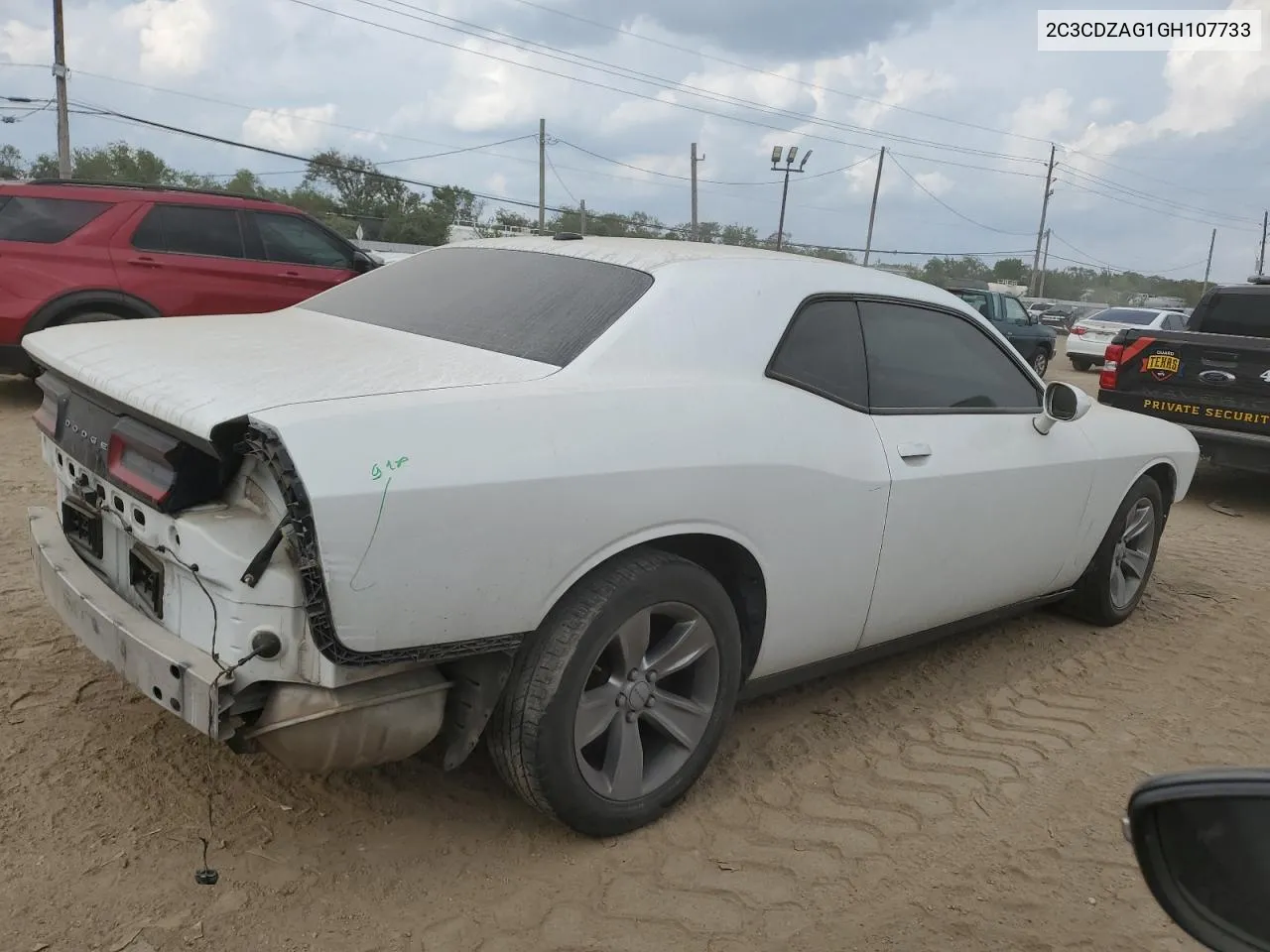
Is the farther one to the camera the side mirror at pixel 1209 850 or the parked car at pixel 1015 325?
the parked car at pixel 1015 325

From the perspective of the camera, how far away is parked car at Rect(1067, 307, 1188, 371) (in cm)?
2298

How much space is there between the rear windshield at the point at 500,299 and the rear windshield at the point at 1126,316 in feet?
74.0

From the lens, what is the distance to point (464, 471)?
2.29 m

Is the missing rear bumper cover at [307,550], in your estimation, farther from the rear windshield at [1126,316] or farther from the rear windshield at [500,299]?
the rear windshield at [1126,316]

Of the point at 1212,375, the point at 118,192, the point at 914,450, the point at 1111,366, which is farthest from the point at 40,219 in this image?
the point at 1212,375

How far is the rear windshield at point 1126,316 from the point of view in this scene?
23219 mm

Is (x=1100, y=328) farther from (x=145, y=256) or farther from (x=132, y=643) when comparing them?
(x=132, y=643)

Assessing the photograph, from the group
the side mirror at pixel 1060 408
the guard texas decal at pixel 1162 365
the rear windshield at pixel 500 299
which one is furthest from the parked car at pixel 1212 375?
the rear windshield at pixel 500 299

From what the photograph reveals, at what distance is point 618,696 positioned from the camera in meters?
2.76

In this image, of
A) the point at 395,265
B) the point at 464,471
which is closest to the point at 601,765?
the point at 464,471

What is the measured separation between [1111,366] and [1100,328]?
16.5 metres

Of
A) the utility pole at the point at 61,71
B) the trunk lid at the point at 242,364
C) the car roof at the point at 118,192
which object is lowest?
the trunk lid at the point at 242,364

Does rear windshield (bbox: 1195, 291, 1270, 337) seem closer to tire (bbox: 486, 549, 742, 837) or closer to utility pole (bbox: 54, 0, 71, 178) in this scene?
tire (bbox: 486, 549, 742, 837)

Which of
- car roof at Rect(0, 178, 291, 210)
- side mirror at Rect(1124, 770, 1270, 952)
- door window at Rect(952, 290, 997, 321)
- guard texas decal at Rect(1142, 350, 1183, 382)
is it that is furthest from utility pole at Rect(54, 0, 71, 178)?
side mirror at Rect(1124, 770, 1270, 952)
